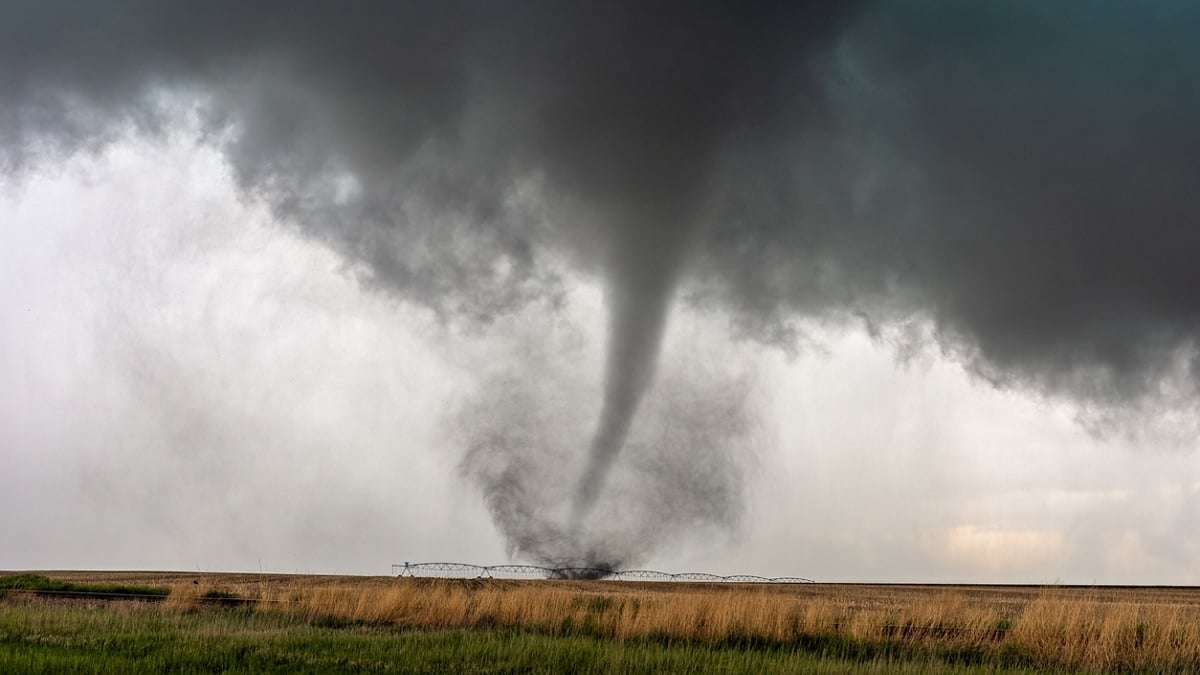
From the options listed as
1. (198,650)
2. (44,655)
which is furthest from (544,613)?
(44,655)

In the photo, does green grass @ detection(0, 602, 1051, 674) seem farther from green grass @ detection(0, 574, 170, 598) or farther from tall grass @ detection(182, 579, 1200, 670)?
green grass @ detection(0, 574, 170, 598)

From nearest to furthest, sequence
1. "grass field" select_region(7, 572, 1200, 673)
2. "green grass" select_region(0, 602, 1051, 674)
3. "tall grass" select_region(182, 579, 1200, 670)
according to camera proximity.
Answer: "green grass" select_region(0, 602, 1051, 674)
"grass field" select_region(7, 572, 1200, 673)
"tall grass" select_region(182, 579, 1200, 670)

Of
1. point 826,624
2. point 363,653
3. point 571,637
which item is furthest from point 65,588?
point 826,624

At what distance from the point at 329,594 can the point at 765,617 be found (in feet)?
44.7

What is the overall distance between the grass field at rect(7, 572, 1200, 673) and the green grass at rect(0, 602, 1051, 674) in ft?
0.14

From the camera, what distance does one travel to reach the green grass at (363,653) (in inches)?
558

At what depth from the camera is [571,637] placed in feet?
64.3

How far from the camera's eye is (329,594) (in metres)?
27.2

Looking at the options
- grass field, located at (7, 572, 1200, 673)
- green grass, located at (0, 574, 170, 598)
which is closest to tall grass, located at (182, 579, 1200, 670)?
grass field, located at (7, 572, 1200, 673)

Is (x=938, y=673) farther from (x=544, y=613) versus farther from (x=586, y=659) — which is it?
(x=544, y=613)

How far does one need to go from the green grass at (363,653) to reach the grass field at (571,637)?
0.14 ft

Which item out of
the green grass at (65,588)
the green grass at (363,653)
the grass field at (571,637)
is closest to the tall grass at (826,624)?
the grass field at (571,637)

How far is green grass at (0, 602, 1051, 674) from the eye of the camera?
46.5ft

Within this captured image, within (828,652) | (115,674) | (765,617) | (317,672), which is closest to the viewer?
(115,674)
